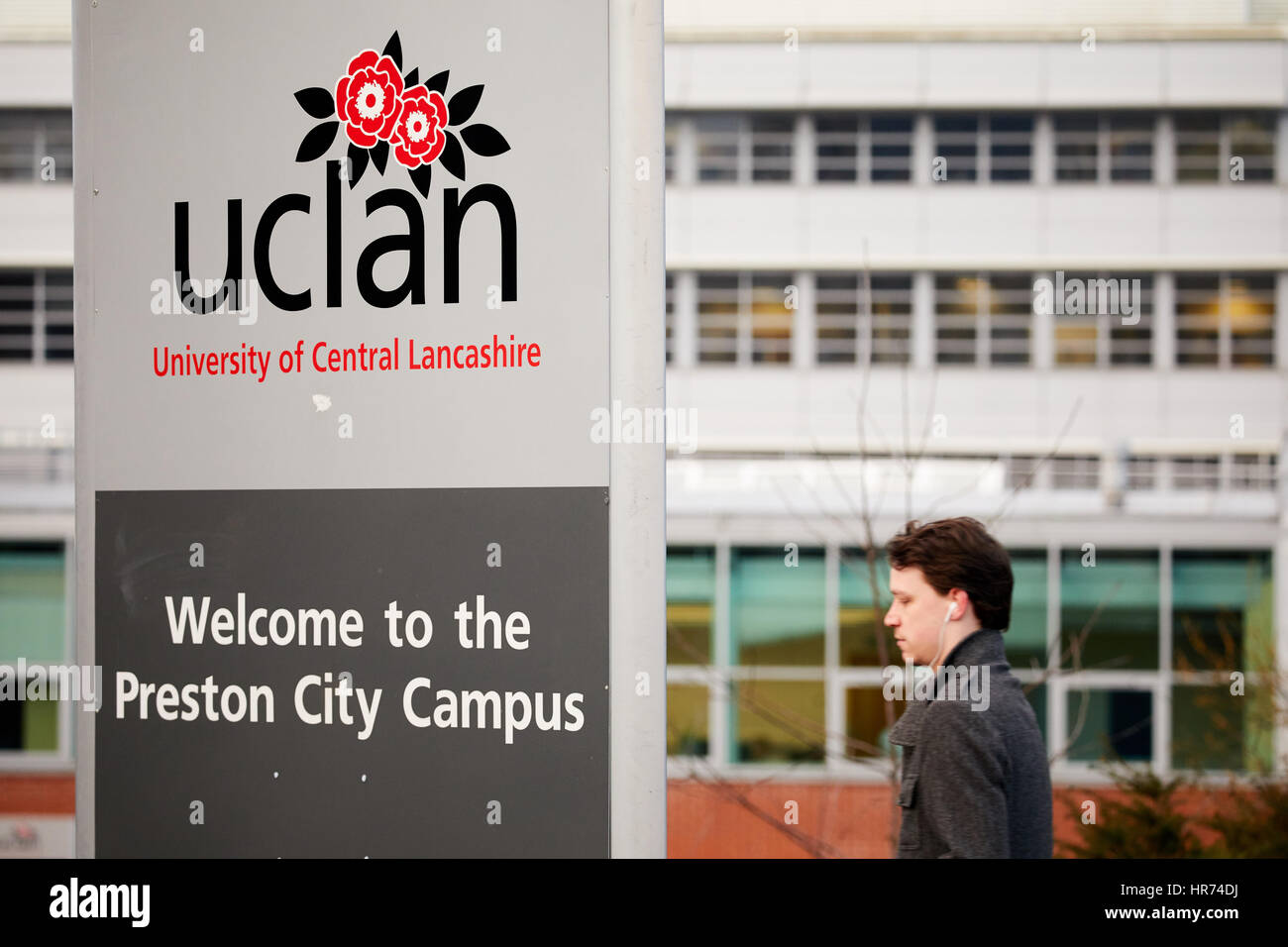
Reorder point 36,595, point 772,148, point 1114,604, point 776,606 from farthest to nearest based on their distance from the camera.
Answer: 1. point 772,148
2. point 36,595
3. point 1114,604
4. point 776,606

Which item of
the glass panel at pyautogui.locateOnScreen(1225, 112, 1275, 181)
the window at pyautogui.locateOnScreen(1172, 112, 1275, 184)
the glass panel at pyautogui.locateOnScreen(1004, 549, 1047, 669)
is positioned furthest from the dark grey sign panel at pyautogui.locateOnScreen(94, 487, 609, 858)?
the glass panel at pyautogui.locateOnScreen(1225, 112, 1275, 181)

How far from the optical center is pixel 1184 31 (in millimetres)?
20453

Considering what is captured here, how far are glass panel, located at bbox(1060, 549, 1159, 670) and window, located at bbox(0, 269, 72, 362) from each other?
59.9ft

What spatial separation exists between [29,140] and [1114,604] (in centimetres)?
2116

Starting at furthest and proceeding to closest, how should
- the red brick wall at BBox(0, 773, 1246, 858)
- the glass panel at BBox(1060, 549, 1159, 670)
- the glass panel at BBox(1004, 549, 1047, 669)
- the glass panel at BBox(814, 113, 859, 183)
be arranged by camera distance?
the glass panel at BBox(814, 113, 859, 183) → the glass panel at BBox(1060, 549, 1159, 670) → the glass panel at BBox(1004, 549, 1047, 669) → the red brick wall at BBox(0, 773, 1246, 858)

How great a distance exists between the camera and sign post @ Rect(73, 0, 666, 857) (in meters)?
2.27

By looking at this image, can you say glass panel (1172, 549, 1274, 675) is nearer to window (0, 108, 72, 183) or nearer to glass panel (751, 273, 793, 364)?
glass panel (751, 273, 793, 364)

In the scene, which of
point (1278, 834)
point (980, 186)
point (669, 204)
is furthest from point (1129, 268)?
point (1278, 834)

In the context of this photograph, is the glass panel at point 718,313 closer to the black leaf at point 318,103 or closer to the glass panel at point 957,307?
the glass panel at point 957,307

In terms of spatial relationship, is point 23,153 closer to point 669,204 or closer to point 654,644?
point 669,204

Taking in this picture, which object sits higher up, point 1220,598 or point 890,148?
point 890,148

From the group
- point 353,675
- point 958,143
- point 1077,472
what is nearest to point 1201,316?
point 1077,472

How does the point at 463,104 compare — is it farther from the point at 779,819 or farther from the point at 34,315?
the point at 34,315

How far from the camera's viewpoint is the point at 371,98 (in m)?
2.37
